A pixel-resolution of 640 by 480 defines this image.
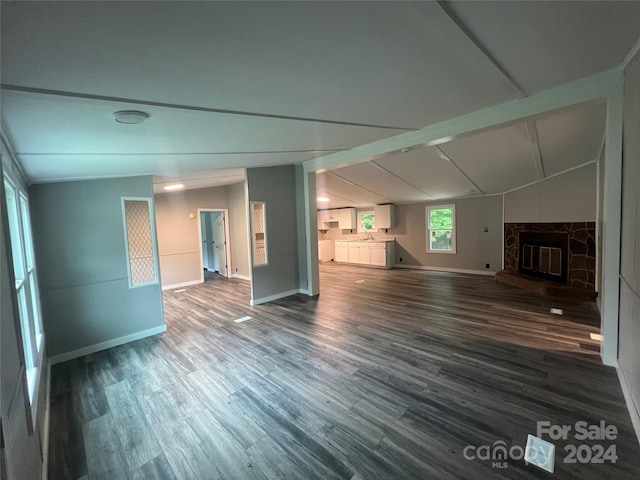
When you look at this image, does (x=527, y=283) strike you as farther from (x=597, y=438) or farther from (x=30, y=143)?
(x=30, y=143)

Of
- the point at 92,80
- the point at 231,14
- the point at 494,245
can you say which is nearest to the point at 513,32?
the point at 231,14

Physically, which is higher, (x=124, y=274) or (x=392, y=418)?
(x=124, y=274)

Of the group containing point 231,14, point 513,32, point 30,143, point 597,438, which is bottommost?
point 597,438

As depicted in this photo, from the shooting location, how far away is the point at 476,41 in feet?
4.97

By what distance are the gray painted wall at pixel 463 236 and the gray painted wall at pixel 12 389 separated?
26.1 feet

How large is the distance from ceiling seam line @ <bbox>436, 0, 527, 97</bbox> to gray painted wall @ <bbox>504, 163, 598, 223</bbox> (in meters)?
4.02

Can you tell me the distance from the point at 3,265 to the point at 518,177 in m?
6.89

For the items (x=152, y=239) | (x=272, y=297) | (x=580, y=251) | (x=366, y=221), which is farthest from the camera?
(x=366, y=221)

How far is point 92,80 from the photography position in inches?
47.3

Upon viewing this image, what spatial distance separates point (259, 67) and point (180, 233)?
19.7ft

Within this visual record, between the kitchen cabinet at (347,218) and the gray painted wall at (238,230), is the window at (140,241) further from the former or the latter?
the kitchen cabinet at (347,218)

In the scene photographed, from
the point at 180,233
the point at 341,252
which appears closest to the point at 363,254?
the point at 341,252

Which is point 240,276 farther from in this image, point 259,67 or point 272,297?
point 259,67

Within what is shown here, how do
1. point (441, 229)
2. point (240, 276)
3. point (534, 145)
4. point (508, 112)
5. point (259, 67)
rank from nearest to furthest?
point (259, 67) < point (508, 112) < point (534, 145) < point (240, 276) < point (441, 229)
